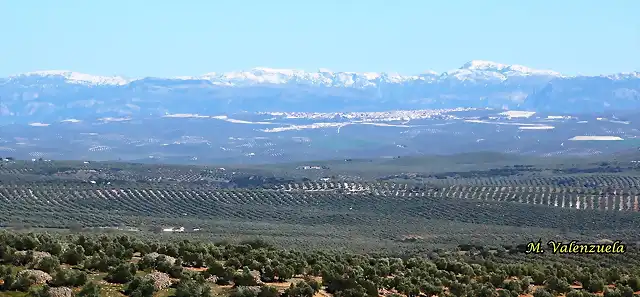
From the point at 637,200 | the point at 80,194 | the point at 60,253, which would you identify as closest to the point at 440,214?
the point at 637,200

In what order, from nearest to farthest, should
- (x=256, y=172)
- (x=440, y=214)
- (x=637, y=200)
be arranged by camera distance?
(x=440, y=214), (x=637, y=200), (x=256, y=172)

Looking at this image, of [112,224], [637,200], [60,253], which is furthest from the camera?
[637,200]

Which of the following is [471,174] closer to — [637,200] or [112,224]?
[637,200]

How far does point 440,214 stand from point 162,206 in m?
25.6

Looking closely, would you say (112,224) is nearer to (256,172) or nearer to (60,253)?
(60,253)

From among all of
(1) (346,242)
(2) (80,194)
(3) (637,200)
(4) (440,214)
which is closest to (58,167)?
(2) (80,194)

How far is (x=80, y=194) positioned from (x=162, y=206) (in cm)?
1056

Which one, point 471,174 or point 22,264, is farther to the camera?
point 471,174

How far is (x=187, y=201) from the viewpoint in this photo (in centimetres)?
9531

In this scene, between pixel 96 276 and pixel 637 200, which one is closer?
pixel 96 276

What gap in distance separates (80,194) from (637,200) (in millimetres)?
54004

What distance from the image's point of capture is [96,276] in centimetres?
2298

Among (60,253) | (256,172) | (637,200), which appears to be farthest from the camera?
(256,172)

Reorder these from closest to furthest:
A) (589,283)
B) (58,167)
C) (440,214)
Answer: (589,283) → (440,214) → (58,167)
